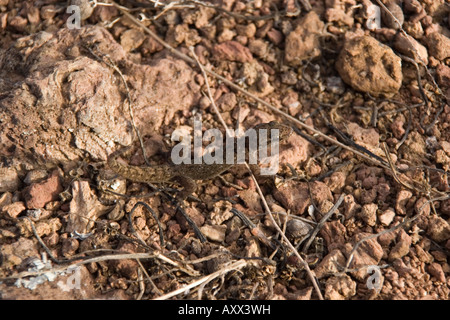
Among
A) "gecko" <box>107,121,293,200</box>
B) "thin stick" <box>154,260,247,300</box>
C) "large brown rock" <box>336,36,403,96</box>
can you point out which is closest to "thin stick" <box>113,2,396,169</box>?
"gecko" <box>107,121,293,200</box>

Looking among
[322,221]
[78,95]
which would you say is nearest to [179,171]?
[78,95]

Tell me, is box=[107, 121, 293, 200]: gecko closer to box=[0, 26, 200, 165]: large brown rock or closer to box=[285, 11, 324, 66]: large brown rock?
box=[0, 26, 200, 165]: large brown rock

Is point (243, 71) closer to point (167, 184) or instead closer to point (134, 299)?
point (167, 184)

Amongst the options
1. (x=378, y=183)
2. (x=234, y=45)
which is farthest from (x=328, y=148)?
(x=234, y=45)

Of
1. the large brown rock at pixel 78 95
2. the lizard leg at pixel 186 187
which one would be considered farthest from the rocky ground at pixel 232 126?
the lizard leg at pixel 186 187

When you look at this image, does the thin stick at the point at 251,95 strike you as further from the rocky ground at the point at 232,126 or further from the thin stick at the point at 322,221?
the thin stick at the point at 322,221
